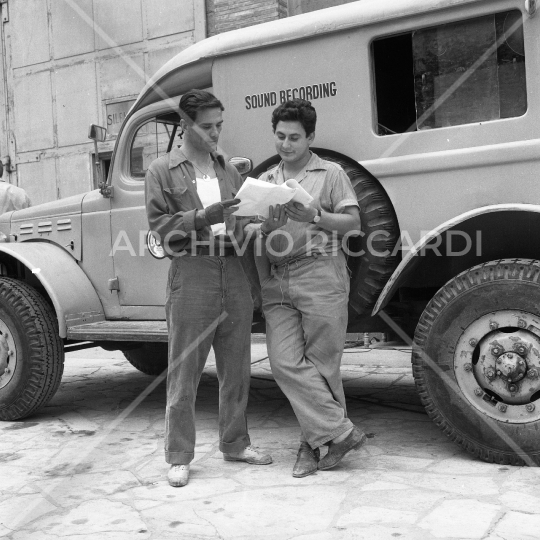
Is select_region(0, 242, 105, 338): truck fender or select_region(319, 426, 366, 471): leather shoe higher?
select_region(0, 242, 105, 338): truck fender

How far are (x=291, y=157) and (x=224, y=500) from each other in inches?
65.4

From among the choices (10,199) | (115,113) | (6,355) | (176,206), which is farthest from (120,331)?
(115,113)

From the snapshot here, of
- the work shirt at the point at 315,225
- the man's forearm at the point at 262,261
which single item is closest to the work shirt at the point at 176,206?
the man's forearm at the point at 262,261

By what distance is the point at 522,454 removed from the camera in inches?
137

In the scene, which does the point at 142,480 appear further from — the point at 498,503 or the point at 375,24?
the point at 375,24

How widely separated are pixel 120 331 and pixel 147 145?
136 cm

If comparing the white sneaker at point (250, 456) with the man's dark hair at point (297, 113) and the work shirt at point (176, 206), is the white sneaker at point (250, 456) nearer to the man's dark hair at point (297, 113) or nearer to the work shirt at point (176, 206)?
the work shirt at point (176, 206)

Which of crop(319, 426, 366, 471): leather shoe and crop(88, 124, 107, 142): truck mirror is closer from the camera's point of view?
crop(319, 426, 366, 471): leather shoe

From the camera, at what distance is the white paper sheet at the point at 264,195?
3287 mm

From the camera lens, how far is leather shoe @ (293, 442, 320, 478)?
3.58 metres

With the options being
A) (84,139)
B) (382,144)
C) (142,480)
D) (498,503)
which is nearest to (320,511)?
(498,503)

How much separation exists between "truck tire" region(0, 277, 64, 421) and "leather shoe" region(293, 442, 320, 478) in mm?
2044

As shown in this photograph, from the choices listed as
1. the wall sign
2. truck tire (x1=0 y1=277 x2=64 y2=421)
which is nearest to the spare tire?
truck tire (x1=0 y1=277 x2=64 y2=421)

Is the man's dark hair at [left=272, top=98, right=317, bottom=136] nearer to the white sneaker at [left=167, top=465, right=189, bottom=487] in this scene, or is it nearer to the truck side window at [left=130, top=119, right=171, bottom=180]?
the truck side window at [left=130, top=119, right=171, bottom=180]
